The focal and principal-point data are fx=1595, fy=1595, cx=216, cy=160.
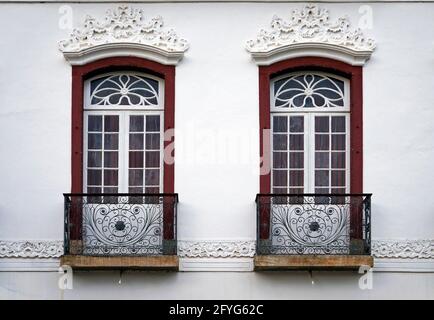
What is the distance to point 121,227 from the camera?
2359 centimetres

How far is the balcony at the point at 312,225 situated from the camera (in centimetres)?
2339

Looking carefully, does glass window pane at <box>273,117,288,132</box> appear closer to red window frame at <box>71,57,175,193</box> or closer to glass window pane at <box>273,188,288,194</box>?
glass window pane at <box>273,188,288,194</box>

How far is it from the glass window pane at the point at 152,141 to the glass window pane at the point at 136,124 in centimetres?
16

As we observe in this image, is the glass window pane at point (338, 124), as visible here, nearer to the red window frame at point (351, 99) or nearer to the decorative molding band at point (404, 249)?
the red window frame at point (351, 99)

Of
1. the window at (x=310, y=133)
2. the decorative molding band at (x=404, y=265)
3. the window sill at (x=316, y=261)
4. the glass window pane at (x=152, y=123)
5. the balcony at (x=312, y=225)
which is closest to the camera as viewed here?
the window sill at (x=316, y=261)

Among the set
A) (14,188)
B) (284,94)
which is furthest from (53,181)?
(284,94)

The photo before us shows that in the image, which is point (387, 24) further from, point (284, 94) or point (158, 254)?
point (158, 254)

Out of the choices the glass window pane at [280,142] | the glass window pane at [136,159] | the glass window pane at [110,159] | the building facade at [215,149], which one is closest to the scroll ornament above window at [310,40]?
the building facade at [215,149]

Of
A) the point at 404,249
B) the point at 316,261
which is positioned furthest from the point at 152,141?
the point at 404,249

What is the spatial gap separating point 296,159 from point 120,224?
2874 millimetres

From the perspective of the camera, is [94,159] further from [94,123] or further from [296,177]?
[296,177]

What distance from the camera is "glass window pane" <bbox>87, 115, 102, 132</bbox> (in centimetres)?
2431

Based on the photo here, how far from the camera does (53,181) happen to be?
23875mm

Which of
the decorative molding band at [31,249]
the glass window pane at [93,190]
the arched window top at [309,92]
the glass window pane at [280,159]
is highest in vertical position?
the arched window top at [309,92]
